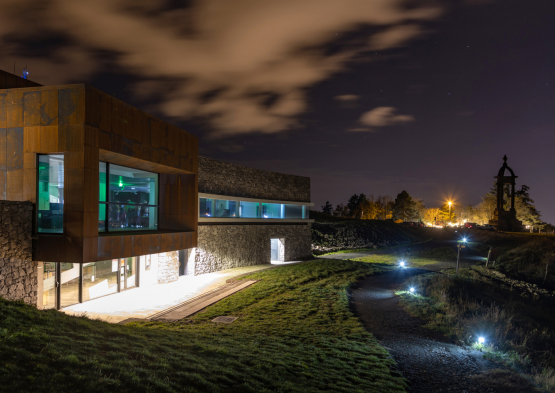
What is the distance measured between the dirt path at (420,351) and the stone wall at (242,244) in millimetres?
9203

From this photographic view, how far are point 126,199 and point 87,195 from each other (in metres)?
3.50

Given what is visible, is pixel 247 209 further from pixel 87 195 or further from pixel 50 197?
pixel 50 197

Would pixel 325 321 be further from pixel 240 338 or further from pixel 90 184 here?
pixel 90 184

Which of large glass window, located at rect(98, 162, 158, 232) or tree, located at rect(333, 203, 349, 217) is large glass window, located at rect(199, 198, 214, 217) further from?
tree, located at rect(333, 203, 349, 217)

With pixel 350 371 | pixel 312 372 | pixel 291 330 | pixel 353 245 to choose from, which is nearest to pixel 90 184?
pixel 291 330

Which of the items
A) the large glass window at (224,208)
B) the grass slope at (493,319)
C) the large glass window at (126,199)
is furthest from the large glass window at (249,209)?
the grass slope at (493,319)

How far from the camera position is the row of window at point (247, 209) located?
21.7 metres

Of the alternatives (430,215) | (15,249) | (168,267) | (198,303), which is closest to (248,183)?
(168,267)

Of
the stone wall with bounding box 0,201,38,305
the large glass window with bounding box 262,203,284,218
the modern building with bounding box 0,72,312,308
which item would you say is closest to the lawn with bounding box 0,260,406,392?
the stone wall with bounding box 0,201,38,305

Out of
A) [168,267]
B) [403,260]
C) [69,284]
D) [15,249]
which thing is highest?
[15,249]

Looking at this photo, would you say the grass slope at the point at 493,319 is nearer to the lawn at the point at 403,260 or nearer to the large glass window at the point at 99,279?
the lawn at the point at 403,260

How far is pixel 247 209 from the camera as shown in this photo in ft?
84.1

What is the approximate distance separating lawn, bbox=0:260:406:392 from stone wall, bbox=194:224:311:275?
8.10 m

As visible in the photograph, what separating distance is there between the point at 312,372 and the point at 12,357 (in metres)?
5.57
